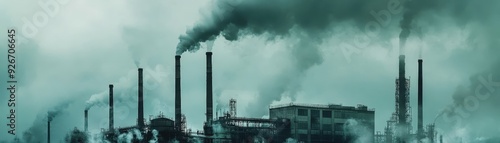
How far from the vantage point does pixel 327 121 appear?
3460 inches

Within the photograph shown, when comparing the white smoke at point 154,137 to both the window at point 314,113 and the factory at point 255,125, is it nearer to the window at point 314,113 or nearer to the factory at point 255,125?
the factory at point 255,125

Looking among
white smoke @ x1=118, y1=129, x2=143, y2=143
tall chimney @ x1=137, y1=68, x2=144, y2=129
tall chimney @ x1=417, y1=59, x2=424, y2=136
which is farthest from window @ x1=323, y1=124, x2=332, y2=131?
white smoke @ x1=118, y1=129, x2=143, y2=143

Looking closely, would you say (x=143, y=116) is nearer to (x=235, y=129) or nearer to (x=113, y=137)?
(x=113, y=137)

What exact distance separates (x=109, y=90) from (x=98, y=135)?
852 centimetres

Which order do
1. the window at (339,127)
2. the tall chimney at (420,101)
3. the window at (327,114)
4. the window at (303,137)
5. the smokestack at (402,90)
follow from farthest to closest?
the window at (339,127) < the window at (327,114) < the window at (303,137) < the tall chimney at (420,101) < the smokestack at (402,90)

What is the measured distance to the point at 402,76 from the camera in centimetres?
7844

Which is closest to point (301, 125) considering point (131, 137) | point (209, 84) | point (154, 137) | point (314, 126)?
point (314, 126)

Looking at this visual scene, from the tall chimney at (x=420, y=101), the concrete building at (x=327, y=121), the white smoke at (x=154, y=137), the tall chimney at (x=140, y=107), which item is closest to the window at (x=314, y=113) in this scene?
the concrete building at (x=327, y=121)

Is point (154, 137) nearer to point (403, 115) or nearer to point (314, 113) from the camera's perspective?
point (314, 113)

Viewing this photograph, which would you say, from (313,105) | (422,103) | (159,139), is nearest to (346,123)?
(313,105)

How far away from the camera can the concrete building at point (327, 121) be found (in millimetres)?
85750

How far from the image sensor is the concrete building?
281 feet

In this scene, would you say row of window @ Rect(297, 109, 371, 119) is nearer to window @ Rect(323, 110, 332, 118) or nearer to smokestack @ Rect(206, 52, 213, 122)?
window @ Rect(323, 110, 332, 118)

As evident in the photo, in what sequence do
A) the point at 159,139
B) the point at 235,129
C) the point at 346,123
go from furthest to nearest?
1. the point at 346,123
2. the point at 235,129
3. the point at 159,139
